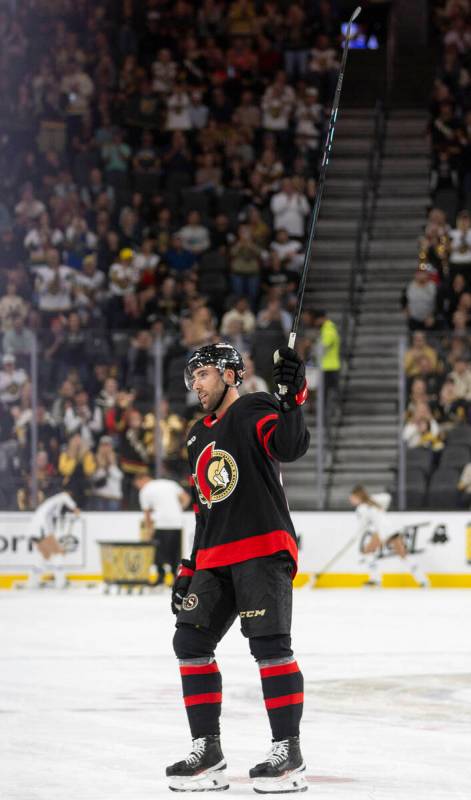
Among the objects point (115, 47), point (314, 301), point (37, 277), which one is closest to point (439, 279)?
point (314, 301)

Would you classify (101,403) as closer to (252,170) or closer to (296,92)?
(252,170)

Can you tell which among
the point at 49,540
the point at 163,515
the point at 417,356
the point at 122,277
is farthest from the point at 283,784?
the point at 122,277

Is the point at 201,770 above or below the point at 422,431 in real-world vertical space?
below

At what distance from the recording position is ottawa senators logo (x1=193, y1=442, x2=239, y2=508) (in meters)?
5.71

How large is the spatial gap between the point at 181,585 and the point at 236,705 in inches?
83.4

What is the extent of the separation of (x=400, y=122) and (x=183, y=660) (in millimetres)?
18039

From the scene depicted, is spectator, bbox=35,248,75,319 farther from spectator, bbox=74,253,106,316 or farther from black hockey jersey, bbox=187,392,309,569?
black hockey jersey, bbox=187,392,309,569

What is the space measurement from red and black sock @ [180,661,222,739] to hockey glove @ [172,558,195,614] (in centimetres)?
25

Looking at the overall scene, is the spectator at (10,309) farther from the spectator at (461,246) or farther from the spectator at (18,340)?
the spectator at (461,246)

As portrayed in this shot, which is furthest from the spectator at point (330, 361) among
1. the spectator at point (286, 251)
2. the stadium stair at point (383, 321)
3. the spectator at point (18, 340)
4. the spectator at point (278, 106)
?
the spectator at point (278, 106)

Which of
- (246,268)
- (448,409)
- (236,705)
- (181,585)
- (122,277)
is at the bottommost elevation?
(236,705)

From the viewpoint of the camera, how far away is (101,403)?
1728 centimetres

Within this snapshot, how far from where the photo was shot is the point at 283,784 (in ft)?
17.8

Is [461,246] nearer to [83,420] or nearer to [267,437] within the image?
[83,420]
